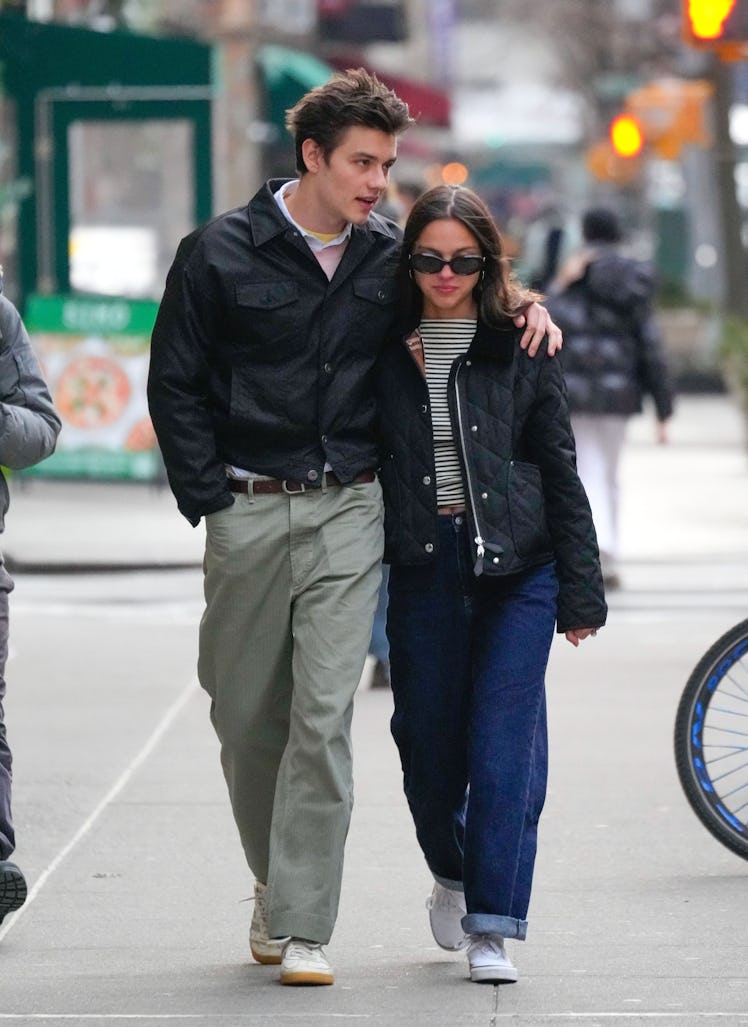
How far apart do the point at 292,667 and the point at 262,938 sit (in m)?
0.62

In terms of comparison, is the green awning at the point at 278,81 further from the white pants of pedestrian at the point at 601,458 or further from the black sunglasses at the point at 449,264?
the black sunglasses at the point at 449,264

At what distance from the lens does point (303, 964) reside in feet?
16.2

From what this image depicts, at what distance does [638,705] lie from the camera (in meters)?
8.64

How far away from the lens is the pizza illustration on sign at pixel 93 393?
15.5m

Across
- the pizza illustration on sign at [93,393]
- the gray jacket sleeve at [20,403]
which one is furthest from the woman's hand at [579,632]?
the pizza illustration on sign at [93,393]

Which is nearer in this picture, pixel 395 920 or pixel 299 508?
pixel 299 508

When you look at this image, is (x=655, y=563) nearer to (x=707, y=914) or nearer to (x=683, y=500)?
(x=683, y=500)

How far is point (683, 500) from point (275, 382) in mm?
11340

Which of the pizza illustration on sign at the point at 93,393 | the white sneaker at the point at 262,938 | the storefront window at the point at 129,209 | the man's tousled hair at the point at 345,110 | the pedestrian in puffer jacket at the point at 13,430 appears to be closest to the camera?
the man's tousled hair at the point at 345,110

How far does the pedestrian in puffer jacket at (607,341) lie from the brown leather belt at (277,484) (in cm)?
645

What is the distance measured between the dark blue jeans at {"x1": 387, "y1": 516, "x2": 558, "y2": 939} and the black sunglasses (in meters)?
0.53

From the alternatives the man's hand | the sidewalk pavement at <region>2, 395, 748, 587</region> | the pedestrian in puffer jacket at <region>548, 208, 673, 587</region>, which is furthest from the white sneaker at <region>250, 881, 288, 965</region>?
the sidewalk pavement at <region>2, 395, 748, 587</region>

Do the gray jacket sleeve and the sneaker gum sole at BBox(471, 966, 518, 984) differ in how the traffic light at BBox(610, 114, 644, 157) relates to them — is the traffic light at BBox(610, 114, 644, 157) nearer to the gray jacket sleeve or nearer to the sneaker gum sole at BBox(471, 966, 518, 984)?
the gray jacket sleeve

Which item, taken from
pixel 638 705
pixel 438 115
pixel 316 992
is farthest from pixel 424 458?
pixel 438 115
